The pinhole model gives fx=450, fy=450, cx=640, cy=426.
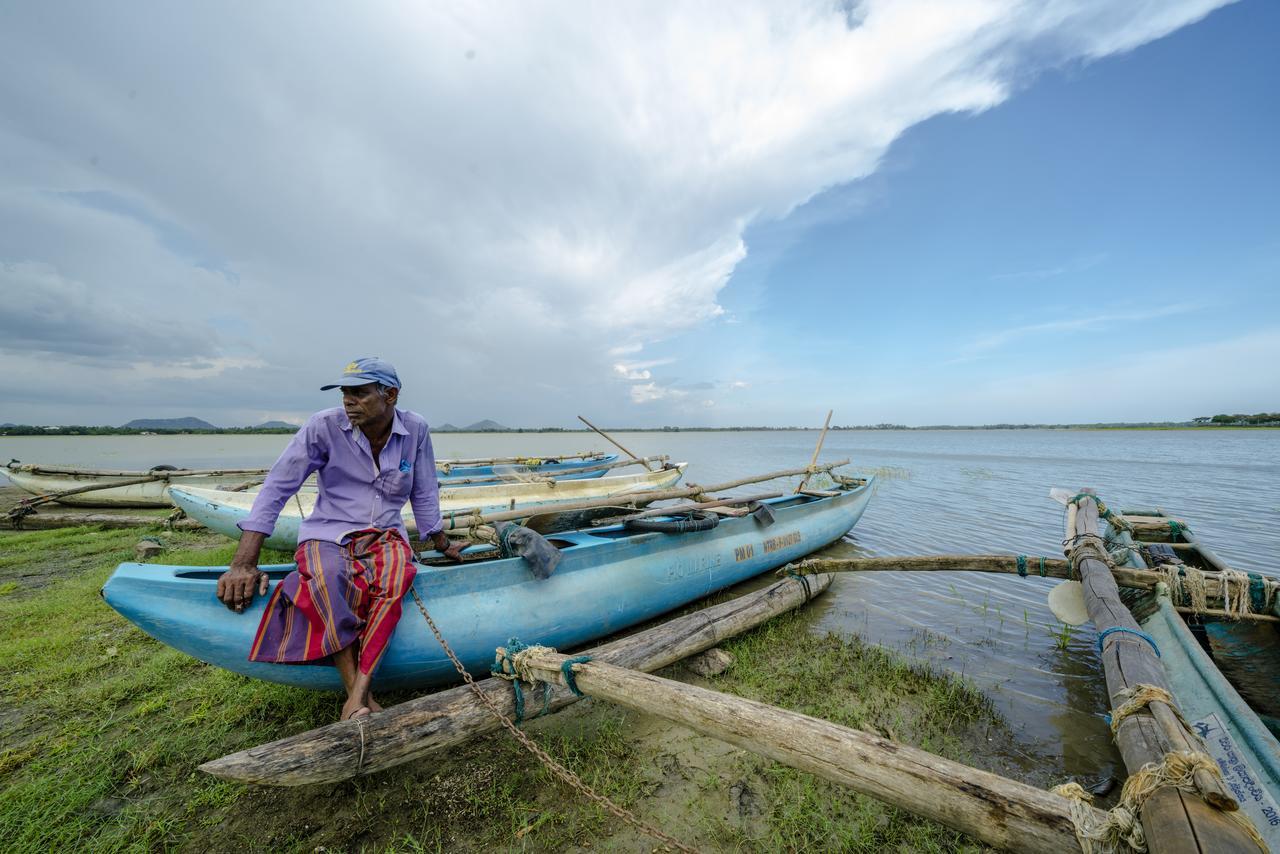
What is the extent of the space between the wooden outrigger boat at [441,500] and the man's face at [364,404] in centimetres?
222

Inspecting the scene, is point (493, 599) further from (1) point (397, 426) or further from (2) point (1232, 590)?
(2) point (1232, 590)

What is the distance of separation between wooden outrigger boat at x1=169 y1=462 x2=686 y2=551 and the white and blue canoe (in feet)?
4.73

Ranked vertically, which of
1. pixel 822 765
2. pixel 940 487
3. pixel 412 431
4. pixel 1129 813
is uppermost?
pixel 412 431

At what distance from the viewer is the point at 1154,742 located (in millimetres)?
2139

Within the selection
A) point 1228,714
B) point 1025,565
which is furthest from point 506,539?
point 1025,565

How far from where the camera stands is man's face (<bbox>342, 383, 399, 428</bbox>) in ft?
11.3

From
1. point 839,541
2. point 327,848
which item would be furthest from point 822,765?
point 839,541

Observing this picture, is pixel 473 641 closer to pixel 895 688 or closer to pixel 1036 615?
pixel 895 688

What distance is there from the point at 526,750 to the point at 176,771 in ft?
7.61

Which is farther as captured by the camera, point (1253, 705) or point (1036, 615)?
point (1036, 615)

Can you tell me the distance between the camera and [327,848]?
8.37ft

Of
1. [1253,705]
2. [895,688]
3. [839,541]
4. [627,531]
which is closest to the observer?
[1253,705]

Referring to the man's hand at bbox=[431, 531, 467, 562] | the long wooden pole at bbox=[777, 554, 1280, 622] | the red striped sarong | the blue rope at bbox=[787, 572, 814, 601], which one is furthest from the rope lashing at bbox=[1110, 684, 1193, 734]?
the man's hand at bbox=[431, 531, 467, 562]

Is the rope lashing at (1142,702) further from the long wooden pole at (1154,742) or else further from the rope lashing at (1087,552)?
the rope lashing at (1087,552)
